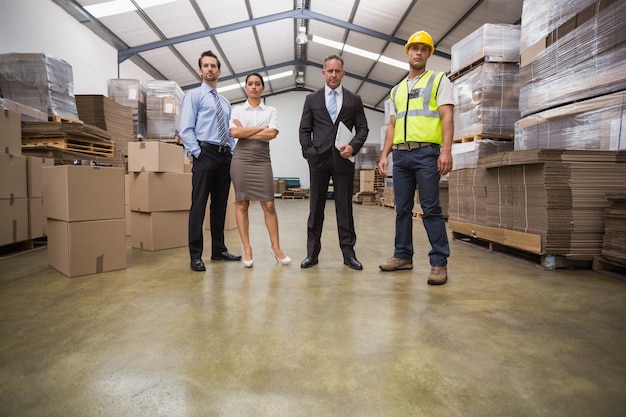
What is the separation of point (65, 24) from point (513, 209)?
8.39 meters

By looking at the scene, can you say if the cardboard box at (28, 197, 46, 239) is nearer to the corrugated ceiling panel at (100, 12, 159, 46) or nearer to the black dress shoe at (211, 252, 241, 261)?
the black dress shoe at (211, 252, 241, 261)

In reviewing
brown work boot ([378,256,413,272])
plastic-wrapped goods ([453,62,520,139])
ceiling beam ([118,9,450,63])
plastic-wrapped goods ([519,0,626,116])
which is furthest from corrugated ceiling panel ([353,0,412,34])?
brown work boot ([378,256,413,272])

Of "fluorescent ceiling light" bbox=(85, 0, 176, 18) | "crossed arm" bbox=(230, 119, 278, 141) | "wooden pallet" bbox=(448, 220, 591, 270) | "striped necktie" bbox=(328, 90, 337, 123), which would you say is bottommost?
"wooden pallet" bbox=(448, 220, 591, 270)

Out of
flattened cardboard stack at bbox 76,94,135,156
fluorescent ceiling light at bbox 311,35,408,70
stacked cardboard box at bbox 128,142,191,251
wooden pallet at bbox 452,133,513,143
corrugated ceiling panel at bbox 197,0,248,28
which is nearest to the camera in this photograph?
stacked cardboard box at bbox 128,142,191,251

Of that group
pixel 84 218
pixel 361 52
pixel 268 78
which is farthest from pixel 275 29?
pixel 84 218

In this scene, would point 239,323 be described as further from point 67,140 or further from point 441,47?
point 441,47

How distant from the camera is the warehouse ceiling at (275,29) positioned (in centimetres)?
809

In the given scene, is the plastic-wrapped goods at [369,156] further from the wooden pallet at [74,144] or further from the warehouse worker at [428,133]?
the warehouse worker at [428,133]

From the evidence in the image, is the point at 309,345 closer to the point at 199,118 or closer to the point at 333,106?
the point at 333,106

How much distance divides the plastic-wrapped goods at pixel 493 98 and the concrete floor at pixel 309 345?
111 inches

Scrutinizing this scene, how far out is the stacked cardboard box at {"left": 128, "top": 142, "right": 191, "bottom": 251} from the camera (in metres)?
3.89

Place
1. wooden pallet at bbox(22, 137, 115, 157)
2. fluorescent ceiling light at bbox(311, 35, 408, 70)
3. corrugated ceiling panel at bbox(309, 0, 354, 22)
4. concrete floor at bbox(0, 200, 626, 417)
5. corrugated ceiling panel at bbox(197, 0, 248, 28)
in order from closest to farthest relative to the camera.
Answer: concrete floor at bbox(0, 200, 626, 417) < wooden pallet at bbox(22, 137, 115, 157) < corrugated ceiling panel at bbox(197, 0, 248, 28) < corrugated ceiling panel at bbox(309, 0, 354, 22) < fluorescent ceiling light at bbox(311, 35, 408, 70)

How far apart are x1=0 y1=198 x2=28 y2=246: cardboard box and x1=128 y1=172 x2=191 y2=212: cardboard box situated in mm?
991

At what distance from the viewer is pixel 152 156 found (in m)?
3.90
